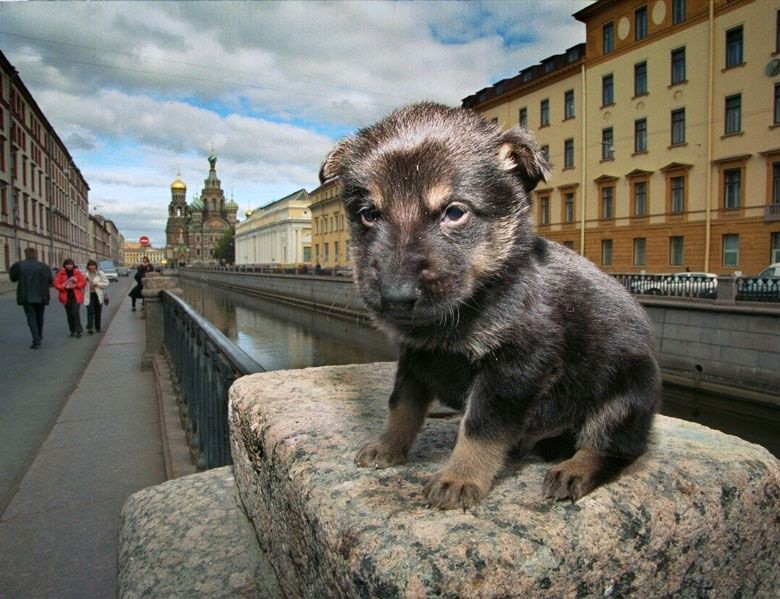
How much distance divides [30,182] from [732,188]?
Answer: 2227 inches

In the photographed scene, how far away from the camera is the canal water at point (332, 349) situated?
12.8m

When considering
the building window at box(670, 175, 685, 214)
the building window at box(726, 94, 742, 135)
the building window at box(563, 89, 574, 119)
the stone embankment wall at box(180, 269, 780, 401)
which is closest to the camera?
the stone embankment wall at box(180, 269, 780, 401)

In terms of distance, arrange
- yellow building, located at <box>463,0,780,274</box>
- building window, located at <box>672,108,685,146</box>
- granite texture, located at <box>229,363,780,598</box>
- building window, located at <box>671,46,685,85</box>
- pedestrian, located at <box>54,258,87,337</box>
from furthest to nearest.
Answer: building window, located at <box>672,108,685,146</box> → building window, located at <box>671,46,685,85</box> → yellow building, located at <box>463,0,780,274</box> → pedestrian, located at <box>54,258,87,337</box> → granite texture, located at <box>229,363,780,598</box>

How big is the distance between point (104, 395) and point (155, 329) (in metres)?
2.65

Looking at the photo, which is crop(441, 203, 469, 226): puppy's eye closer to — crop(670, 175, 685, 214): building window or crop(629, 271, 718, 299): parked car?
crop(629, 271, 718, 299): parked car

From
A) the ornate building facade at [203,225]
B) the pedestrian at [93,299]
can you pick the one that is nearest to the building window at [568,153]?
the pedestrian at [93,299]

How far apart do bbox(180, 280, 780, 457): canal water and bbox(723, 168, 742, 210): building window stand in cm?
1736

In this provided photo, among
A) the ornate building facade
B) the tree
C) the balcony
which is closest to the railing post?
the balcony

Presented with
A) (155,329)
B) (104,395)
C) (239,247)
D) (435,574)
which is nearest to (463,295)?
(435,574)

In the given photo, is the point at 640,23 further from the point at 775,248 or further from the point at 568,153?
the point at 775,248

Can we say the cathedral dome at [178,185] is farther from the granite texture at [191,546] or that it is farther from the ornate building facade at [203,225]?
the granite texture at [191,546]

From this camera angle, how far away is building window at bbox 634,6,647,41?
32.9 m

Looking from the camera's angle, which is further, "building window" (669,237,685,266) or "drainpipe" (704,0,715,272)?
"building window" (669,237,685,266)

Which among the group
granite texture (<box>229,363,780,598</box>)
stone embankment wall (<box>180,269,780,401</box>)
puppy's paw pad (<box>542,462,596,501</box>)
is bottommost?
stone embankment wall (<box>180,269,780,401</box>)
